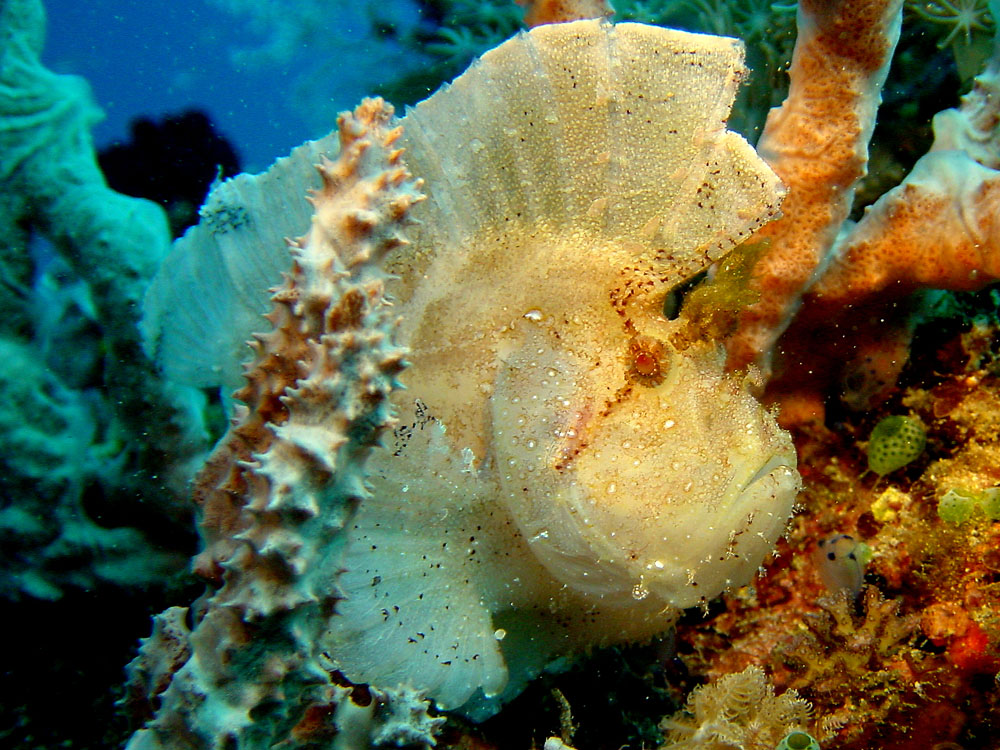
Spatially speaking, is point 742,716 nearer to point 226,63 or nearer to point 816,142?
point 816,142

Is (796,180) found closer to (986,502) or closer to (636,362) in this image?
(636,362)

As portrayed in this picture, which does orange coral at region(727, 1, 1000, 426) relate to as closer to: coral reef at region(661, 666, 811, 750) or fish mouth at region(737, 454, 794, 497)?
fish mouth at region(737, 454, 794, 497)

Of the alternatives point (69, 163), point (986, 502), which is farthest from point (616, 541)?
point (69, 163)

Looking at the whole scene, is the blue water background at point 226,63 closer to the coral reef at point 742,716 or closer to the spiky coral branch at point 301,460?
the spiky coral branch at point 301,460

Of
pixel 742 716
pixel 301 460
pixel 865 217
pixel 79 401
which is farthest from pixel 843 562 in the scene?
pixel 79 401

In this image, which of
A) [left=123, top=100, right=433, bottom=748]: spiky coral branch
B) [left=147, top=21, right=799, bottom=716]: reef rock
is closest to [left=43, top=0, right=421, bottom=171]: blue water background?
[left=147, top=21, right=799, bottom=716]: reef rock
